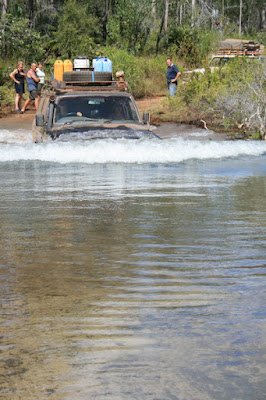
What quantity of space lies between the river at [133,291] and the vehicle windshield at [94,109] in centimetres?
302

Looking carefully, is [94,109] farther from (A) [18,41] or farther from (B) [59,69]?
(A) [18,41]

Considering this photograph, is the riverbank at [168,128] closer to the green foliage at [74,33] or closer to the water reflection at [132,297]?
the green foliage at [74,33]

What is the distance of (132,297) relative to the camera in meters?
3.95

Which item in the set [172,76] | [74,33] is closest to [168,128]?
[172,76]

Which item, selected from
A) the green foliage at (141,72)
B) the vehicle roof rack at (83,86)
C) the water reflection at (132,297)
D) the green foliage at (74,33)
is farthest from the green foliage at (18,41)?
the water reflection at (132,297)

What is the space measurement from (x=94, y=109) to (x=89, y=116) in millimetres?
158

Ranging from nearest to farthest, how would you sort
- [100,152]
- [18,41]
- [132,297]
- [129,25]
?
[132,297], [100,152], [18,41], [129,25]

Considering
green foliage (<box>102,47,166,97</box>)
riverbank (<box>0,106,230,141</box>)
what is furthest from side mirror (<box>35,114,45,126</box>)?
green foliage (<box>102,47,166,97</box>)

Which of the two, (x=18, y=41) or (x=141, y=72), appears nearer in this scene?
(x=141, y=72)

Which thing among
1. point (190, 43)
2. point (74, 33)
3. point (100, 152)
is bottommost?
point (100, 152)

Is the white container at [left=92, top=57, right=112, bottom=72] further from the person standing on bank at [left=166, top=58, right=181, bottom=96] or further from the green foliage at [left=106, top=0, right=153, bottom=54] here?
the green foliage at [left=106, top=0, right=153, bottom=54]

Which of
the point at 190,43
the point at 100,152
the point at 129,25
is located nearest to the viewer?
the point at 100,152

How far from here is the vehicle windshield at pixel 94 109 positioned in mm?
11492

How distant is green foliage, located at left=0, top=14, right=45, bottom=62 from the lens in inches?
1123
